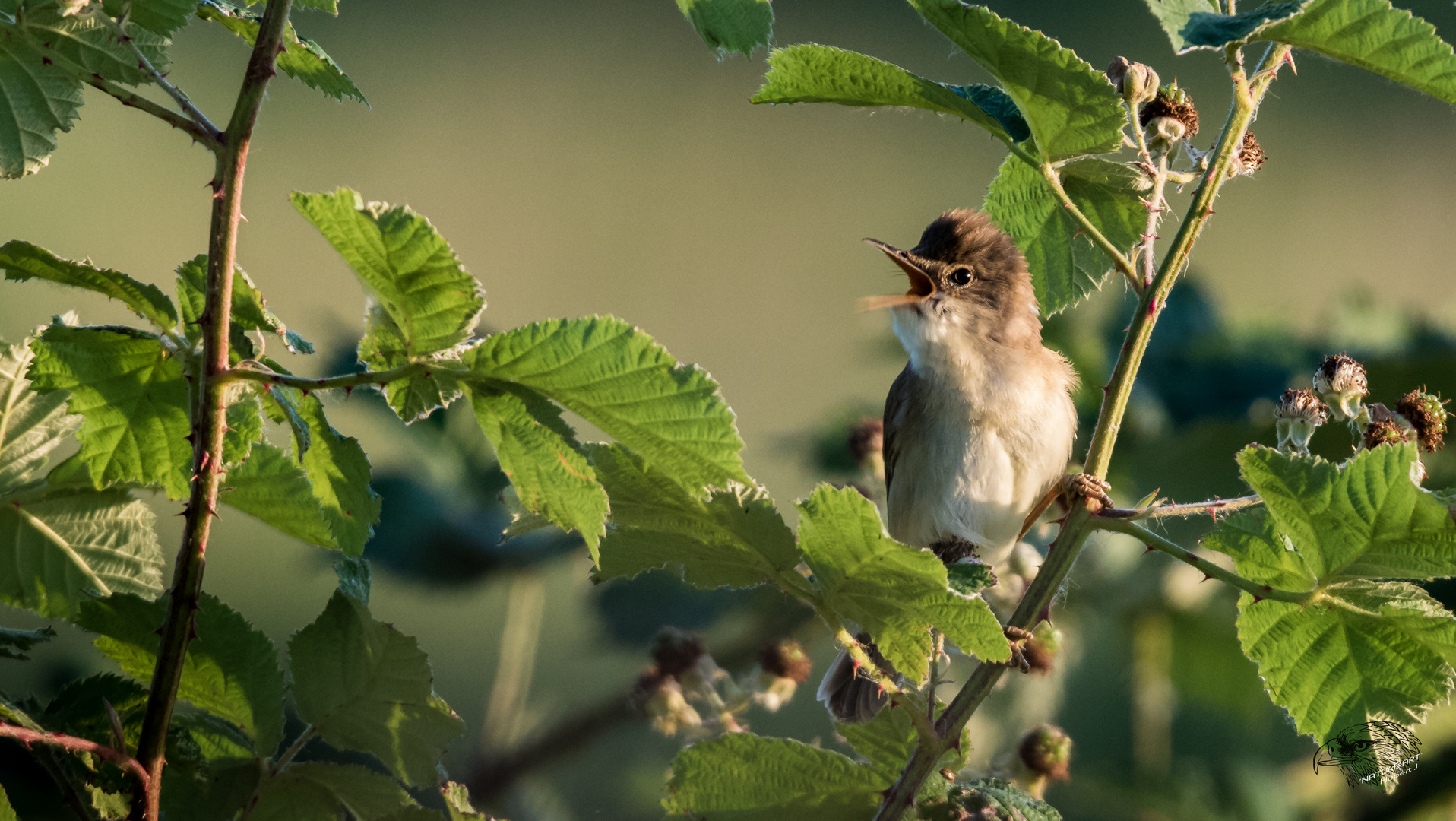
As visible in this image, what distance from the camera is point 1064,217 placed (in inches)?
20.5

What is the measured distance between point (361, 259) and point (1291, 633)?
0.34 metres

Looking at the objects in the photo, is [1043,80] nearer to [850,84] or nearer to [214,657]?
[850,84]

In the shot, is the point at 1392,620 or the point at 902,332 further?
the point at 902,332

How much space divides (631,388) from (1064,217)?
0.92ft

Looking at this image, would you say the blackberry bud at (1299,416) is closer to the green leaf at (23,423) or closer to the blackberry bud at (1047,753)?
the blackberry bud at (1047,753)

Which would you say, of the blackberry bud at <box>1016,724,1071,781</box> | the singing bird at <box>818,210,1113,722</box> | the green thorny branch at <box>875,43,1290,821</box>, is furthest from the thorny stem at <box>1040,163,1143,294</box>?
the singing bird at <box>818,210,1113,722</box>

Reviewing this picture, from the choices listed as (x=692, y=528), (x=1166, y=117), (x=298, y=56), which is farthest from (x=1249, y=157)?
(x=298, y=56)

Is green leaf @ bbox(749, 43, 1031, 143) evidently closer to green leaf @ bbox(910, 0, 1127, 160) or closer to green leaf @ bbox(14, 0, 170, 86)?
green leaf @ bbox(910, 0, 1127, 160)

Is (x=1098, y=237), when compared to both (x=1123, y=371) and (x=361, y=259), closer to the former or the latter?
(x=1123, y=371)

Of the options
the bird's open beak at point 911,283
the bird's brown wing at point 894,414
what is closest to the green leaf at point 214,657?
the bird's open beak at point 911,283

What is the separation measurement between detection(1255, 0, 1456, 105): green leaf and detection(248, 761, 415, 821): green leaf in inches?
15.0

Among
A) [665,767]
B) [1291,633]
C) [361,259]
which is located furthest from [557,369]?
[1291,633]

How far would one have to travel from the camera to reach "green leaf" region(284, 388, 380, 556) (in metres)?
0.39

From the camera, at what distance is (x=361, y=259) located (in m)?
0.32
